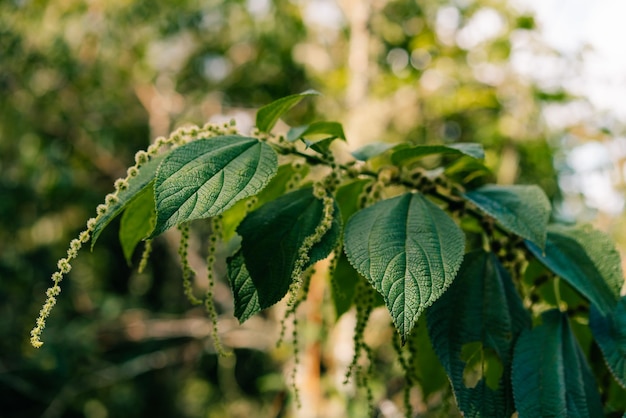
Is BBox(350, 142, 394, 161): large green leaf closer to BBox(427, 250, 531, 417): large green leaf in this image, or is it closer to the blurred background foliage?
BBox(427, 250, 531, 417): large green leaf

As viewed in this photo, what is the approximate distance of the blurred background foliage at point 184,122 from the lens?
287cm

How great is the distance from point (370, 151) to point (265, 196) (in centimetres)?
14

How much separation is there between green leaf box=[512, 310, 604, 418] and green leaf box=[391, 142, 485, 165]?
0.21m

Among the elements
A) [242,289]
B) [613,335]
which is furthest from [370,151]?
[613,335]

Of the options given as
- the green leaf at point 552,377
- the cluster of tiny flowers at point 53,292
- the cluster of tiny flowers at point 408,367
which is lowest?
the green leaf at point 552,377

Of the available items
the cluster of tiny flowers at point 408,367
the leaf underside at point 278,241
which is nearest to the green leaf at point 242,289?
the leaf underside at point 278,241

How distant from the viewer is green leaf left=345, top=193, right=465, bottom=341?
0.50 metres

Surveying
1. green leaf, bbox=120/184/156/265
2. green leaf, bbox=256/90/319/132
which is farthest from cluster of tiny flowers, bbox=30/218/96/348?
green leaf, bbox=256/90/319/132

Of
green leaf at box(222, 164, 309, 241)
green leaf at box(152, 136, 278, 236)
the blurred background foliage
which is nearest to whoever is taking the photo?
green leaf at box(152, 136, 278, 236)

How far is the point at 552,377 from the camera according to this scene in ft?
1.99

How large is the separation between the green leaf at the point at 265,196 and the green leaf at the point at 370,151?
7 centimetres

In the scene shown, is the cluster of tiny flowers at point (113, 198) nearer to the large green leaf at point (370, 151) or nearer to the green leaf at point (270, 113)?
the green leaf at point (270, 113)

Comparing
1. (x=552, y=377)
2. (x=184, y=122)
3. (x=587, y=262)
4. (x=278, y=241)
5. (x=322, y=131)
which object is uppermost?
(x=184, y=122)

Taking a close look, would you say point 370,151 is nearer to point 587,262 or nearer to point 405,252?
point 405,252
